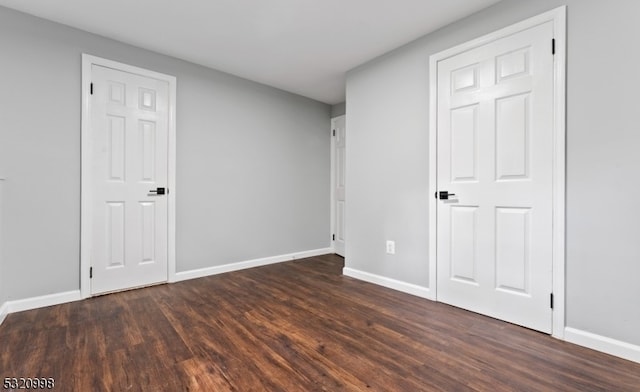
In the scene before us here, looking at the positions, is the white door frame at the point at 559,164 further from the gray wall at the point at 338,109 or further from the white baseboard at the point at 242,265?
the white baseboard at the point at 242,265

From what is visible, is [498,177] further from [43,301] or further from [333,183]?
[43,301]

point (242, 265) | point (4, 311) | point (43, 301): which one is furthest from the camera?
point (242, 265)

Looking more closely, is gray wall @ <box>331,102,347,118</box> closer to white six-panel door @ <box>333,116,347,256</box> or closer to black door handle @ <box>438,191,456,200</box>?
white six-panel door @ <box>333,116,347,256</box>

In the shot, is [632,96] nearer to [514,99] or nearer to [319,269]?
[514,99]

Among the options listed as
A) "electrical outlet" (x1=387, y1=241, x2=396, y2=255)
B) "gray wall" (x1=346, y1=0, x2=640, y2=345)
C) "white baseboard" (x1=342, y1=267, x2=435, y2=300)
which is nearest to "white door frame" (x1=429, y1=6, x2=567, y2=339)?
"gray wall" (x1=346, y1=0, x2=640, y2=345)

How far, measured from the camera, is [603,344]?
5.59 ft

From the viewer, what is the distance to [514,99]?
2.09 meters

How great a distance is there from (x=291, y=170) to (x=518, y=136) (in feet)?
9.07

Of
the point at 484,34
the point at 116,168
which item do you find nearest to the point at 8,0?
the point at 116,168

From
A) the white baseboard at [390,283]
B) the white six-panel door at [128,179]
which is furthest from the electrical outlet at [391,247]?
the white six-panel door at [128,179]

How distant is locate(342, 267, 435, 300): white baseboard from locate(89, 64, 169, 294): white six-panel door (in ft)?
6.63

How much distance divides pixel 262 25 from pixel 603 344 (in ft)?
10.7

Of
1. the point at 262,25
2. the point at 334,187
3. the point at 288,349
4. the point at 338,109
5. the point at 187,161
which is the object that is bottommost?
the point at 288,349

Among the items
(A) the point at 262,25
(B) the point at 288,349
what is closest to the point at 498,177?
(B) the point at 288,349
